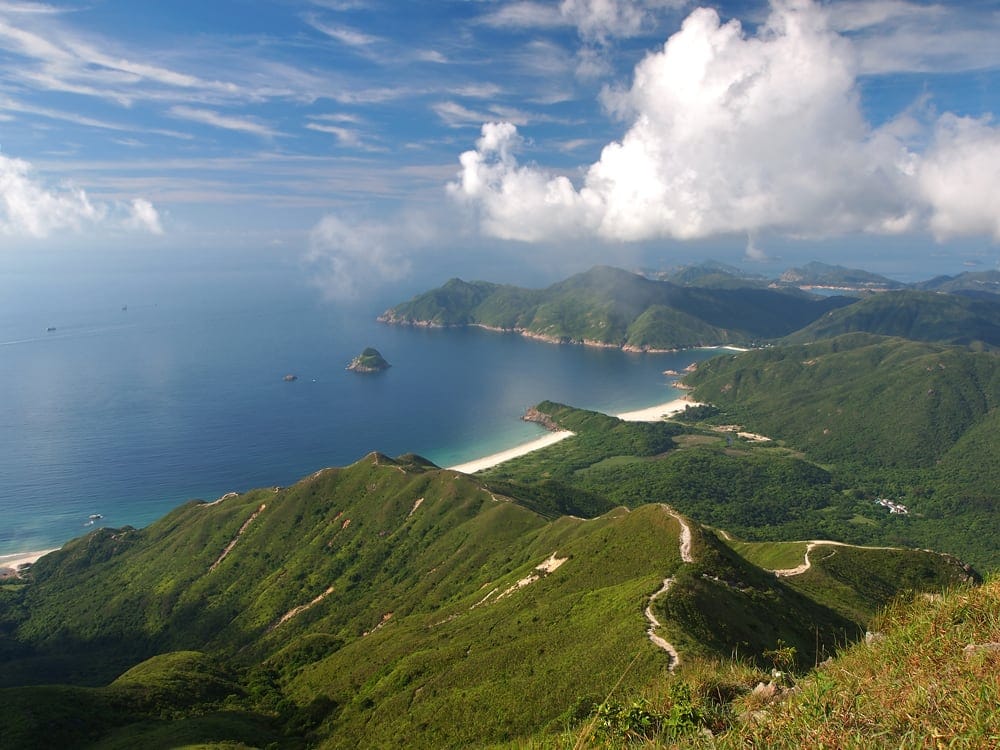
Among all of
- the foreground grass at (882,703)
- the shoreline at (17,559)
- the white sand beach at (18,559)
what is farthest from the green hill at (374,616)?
the white sand beach at (18,559)

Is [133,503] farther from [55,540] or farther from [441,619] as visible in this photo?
[441,619]

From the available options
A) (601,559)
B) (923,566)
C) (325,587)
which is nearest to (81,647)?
(325,587)

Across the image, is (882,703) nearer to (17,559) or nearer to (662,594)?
(662,594)

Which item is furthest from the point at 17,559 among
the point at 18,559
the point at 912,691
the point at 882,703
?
the point at 912,691

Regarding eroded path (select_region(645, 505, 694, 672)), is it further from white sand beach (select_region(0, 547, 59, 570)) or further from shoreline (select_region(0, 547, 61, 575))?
white sand beach (select_region(0, 547, 59, 570))

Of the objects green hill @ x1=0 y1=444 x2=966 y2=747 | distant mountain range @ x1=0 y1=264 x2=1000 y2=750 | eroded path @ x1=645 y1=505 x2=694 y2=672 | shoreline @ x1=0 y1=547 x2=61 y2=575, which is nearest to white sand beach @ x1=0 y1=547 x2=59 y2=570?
shoreline @ x1=0 y1=547 x2=61 y2=575

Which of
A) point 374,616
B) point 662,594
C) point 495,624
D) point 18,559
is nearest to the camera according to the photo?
point 662,594
